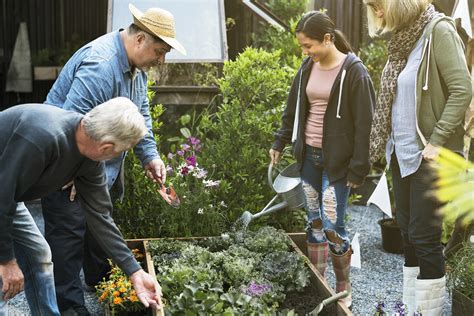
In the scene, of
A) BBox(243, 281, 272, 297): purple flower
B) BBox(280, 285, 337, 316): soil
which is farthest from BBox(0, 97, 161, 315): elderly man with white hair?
BBox(280, 285, 337, 316): soil

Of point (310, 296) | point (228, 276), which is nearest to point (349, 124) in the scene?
point (310, 296)

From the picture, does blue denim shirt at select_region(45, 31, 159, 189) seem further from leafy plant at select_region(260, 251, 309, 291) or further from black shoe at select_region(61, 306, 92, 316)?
leafy plant at select_region(260, 251, 309, 291)

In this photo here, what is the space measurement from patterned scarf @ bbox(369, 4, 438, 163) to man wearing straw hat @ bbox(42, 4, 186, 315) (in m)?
1.15

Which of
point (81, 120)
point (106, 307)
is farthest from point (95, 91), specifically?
point (106, 307)

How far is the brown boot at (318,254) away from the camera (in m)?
4.32

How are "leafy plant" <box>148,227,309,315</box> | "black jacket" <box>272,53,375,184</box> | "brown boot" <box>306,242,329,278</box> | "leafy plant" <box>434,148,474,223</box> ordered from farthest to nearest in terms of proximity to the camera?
"brown boot" <box>306,242,329,278</box>
"black jacket" <box>272,53,375,184</box>
"leafy plant" <box>148,227,309,315</box>
"leafy plant" <box>434,148,474,223</box>

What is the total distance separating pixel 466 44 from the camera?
516 centimetres

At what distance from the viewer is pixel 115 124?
2.65 metres

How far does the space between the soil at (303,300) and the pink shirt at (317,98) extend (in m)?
0.85

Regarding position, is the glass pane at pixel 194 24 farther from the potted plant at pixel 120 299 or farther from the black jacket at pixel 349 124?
the potted plant at pixel 120 299

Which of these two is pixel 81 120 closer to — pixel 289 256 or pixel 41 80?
pixel 289 256

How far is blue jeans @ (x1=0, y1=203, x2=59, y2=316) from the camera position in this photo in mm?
3199

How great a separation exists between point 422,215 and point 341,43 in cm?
123

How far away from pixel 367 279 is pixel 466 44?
74.2 inches
